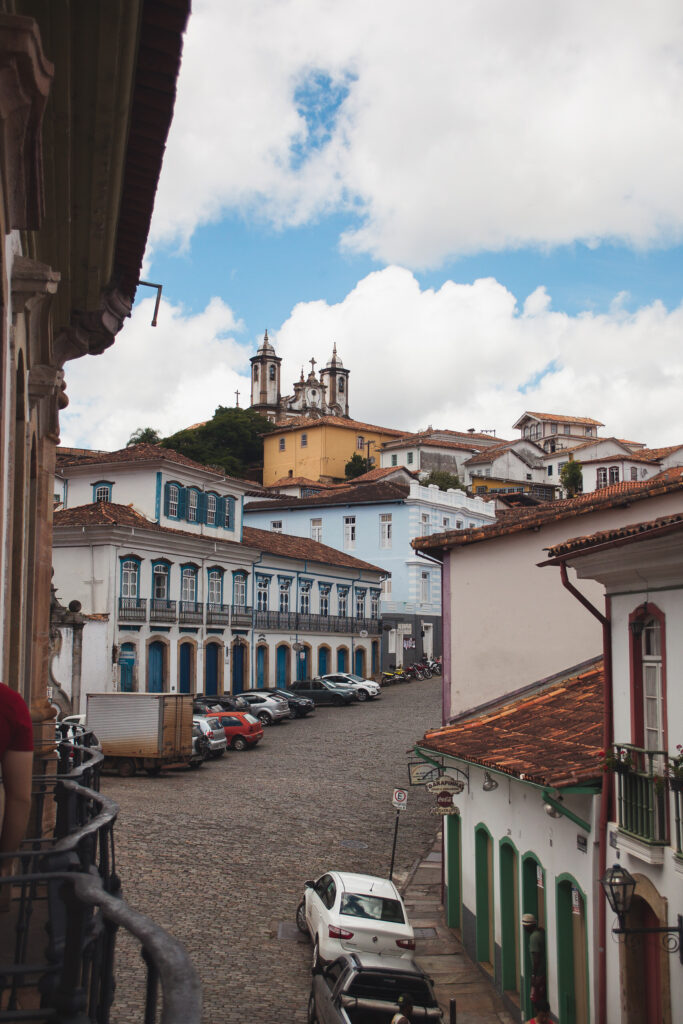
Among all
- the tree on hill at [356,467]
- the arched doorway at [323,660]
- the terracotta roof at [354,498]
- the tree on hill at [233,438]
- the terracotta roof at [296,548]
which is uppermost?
the tree on hill at [233,438]

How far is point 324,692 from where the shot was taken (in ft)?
156

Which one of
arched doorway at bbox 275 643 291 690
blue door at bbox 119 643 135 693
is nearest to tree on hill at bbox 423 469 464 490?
arched doorway at bbox 275 643 291 690

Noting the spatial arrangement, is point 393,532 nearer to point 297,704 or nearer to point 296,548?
point 296,548

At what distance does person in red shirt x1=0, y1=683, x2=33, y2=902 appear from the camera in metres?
3.36

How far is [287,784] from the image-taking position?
2764 cm

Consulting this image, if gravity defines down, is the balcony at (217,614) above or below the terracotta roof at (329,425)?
below

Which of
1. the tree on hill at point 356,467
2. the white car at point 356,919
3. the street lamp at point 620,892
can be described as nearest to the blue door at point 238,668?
the white car at point 356,919

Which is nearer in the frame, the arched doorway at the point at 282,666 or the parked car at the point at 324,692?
the parked car at the point at 324,692

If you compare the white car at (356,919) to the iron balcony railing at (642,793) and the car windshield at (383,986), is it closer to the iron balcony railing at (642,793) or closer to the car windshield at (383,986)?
the car windshield at (383,986)

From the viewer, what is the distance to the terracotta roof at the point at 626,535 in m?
9.19

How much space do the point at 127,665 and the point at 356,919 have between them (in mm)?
26053

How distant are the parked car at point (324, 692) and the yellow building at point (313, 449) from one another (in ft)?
166

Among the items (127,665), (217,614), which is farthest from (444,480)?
(127,665)

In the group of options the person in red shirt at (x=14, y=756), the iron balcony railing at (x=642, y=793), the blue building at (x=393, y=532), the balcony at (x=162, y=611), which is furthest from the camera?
the blue building at (x=393, y=532)
